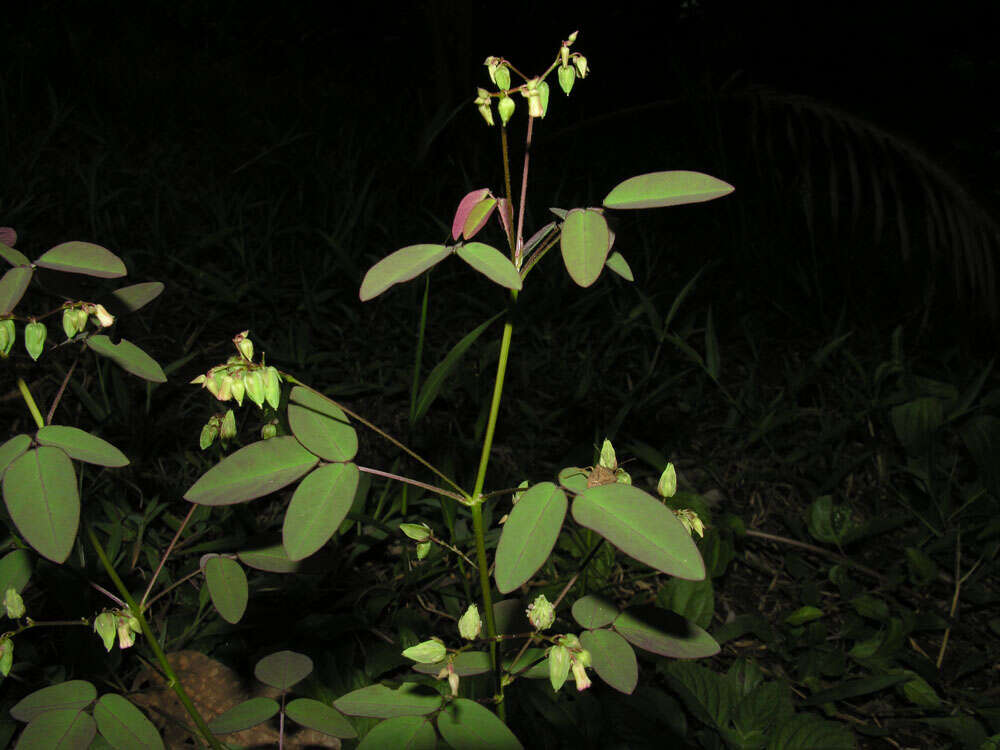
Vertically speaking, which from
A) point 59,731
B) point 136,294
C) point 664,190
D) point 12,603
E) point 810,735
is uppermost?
point 664,190

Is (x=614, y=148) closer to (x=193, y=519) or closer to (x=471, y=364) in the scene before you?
(x=471, y=364)

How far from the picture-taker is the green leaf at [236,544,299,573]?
2.45 ft

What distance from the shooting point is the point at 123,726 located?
2.17 feet

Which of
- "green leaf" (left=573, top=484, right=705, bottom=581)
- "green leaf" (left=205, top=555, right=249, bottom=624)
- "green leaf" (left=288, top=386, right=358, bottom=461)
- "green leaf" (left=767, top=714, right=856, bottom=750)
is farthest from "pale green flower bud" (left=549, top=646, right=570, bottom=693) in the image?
"green leaf" (left=767, top=714, right=856, bottom=750)

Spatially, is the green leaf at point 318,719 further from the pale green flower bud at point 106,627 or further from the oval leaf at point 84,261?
the oval leaf at point 84,261

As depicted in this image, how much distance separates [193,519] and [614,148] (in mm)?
2317

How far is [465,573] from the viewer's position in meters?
1.23

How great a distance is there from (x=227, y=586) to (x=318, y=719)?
167 mm

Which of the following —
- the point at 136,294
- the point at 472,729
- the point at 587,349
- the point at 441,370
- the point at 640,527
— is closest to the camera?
the point at 640,527

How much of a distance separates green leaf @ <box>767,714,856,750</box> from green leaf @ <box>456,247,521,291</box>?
2.59ft

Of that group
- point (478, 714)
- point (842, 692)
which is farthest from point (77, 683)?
point (842, 692)

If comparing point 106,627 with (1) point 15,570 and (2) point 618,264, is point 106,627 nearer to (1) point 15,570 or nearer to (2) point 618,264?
(1) point 15,570

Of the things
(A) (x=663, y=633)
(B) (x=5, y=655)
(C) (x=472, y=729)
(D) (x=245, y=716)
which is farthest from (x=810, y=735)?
(B) (x=5, y=655)

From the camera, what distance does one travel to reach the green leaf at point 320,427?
605 millimetres
